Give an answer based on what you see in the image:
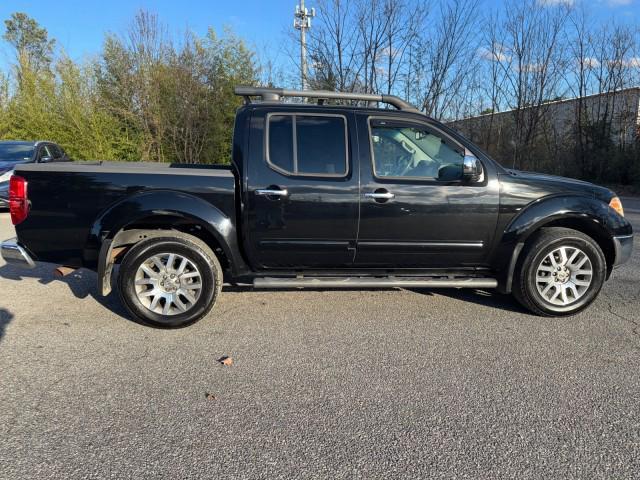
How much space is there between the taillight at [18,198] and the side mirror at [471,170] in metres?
3.80

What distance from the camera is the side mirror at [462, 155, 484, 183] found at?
12.5 ft

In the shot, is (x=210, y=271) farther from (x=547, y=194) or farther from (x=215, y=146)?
(x=215, y=146)

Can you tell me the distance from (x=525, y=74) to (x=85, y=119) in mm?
19100

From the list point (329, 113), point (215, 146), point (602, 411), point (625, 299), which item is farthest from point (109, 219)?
point (215, 146)

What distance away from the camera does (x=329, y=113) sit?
3918mm

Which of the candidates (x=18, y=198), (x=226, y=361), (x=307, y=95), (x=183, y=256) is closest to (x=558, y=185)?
(x=307, y=95)

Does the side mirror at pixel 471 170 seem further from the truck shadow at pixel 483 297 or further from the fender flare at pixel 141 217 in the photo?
the fender flare at pixel 141 217

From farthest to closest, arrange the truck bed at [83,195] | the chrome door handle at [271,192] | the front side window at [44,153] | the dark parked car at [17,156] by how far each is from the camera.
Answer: the front side window at [44,153] → the dark parked car at [17,156] → the chrome door handle at [271,192] → the truck bed at [83,195]

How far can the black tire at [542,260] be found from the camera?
13.0 feet

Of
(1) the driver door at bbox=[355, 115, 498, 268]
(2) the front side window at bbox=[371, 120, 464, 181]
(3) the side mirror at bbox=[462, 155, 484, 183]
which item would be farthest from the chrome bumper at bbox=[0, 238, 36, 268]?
(3) the side mirror at bbox=[462, 155, 484, 183]

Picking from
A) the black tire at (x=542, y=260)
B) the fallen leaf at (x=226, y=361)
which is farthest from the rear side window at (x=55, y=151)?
the black tire at (x=542, y=260)

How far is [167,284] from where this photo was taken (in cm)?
376

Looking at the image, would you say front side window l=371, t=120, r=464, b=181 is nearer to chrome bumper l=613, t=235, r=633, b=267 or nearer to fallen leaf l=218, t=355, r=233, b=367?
chrome bumper l=613, t=235, r=633, b=267

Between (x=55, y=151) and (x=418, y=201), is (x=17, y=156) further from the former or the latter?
(x=418, y=201)
